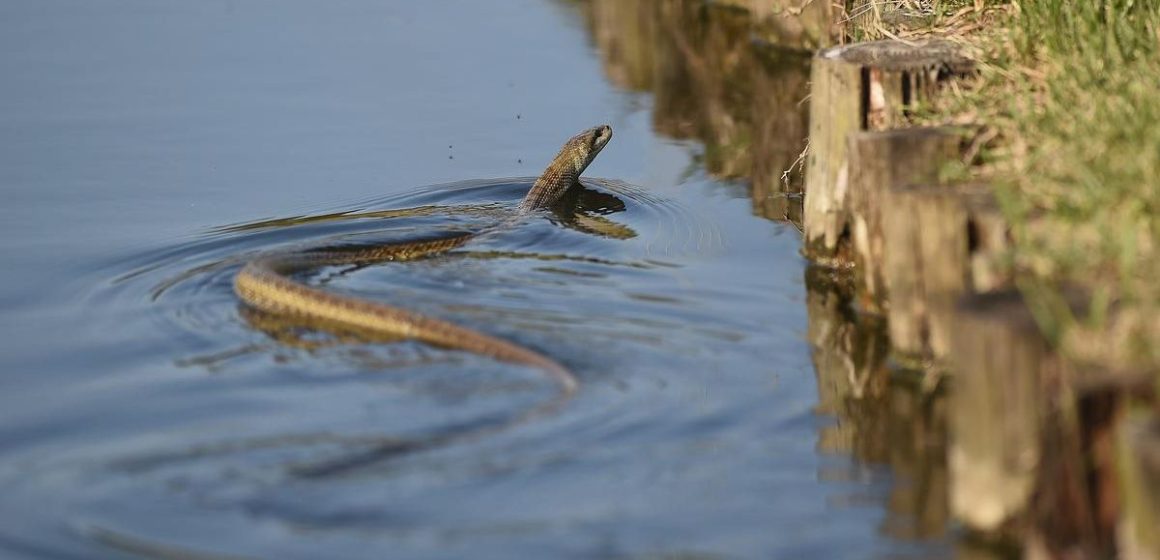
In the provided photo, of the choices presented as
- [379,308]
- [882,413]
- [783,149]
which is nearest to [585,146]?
[783,149]

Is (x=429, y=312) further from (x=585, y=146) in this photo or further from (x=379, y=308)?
(x=585, y=146)

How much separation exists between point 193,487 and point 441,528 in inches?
43.6

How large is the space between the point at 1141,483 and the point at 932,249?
8.56 ft

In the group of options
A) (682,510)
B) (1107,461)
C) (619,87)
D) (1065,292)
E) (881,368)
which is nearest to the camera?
(1107,461)

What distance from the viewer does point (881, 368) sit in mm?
7785

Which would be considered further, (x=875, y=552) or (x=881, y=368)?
(x=881, y=368)

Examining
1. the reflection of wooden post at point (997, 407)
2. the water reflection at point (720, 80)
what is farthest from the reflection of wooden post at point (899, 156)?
the water reflection at point (720, 80)

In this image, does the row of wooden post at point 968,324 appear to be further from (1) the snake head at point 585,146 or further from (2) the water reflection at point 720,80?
(1) the snake head at point 585,146

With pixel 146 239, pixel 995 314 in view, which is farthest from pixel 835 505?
pixel 146 239

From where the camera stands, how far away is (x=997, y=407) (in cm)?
531

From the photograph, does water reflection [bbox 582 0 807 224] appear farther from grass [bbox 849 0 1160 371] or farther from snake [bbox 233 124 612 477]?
grass [bbox 849 0 1160 371]

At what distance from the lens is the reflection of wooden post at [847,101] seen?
867 cm

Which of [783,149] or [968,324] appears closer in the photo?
[968,324]

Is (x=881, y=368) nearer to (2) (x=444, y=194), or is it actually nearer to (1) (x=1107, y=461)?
(1) (x=1107, y=461)
